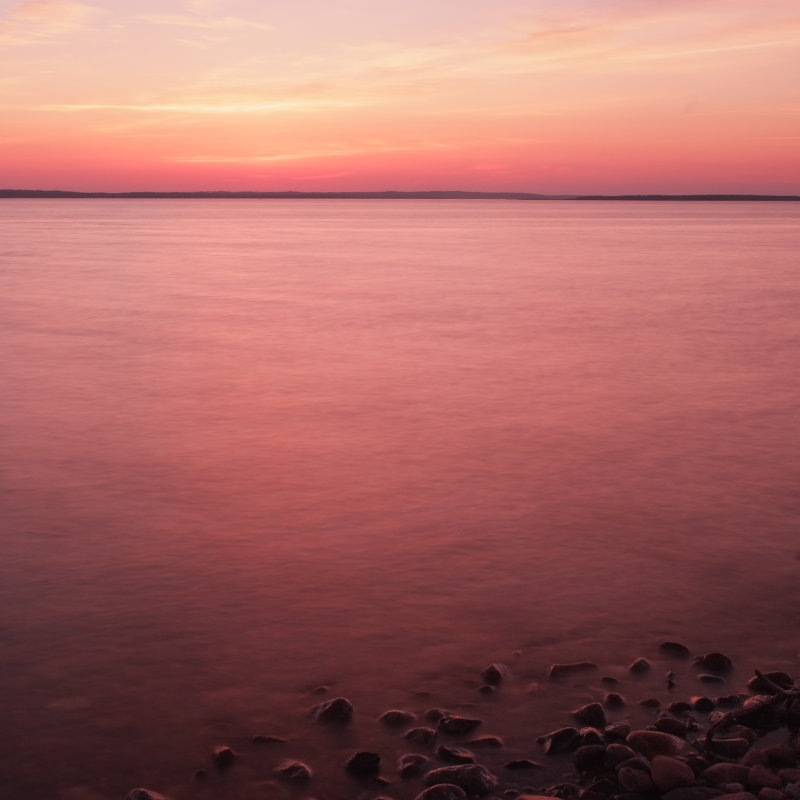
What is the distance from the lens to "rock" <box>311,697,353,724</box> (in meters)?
5.07

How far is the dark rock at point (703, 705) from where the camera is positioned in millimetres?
5119

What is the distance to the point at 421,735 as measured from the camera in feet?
16.0

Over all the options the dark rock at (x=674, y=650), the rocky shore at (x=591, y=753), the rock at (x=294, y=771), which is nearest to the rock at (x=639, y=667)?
the rocky shore at (x=591, y=753)

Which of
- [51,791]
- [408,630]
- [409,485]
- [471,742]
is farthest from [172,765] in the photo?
[409,485]

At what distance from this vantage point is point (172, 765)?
4.69 meters

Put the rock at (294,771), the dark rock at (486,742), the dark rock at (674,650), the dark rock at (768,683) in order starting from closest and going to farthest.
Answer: the rock at (294,771) < the dark rock at (486,742) < the dark rock at (768,683) < the dark rock at (674,650)

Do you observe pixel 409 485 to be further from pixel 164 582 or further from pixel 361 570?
pixel 164 582

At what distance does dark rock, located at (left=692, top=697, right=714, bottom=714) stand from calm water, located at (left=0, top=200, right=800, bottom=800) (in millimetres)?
276

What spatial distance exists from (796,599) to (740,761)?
215 centimetres

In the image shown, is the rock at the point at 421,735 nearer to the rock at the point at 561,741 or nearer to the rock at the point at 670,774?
the rock at the point at 561,741

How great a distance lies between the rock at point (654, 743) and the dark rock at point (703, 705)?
0.42 metres

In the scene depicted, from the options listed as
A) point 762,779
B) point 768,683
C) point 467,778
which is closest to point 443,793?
point 467,778

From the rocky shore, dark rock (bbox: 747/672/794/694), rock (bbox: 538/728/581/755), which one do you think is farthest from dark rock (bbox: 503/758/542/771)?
dark rock (bbox: 747/672/794/694)

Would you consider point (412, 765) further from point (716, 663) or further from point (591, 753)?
point (716, 663)
